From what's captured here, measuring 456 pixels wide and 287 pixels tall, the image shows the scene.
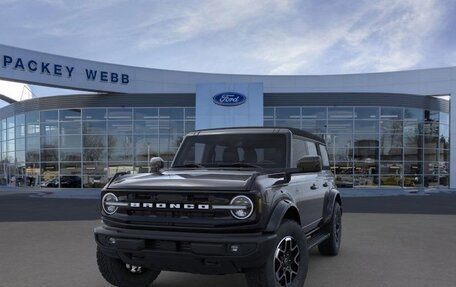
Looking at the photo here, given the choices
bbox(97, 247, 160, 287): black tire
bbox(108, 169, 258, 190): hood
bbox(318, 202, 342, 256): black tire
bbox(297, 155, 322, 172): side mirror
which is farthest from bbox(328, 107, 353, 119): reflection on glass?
bbox(97, 247, 160, 287): black tire

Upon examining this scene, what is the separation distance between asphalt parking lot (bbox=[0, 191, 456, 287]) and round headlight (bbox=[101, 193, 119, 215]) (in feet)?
4.68

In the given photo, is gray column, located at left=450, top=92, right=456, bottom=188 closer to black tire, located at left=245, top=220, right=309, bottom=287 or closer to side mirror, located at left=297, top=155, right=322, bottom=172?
side mirror, located at left=297, top=155, right=322, bottom=172

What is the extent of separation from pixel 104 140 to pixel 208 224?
2820 cm

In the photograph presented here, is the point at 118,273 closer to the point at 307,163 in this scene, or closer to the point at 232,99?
the point at 307,163

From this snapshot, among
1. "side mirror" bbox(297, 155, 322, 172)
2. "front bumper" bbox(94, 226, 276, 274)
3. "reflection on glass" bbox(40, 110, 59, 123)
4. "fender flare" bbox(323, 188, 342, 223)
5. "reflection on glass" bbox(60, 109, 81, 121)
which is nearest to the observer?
"front bumper" bbox(94, 226, 276, 274)

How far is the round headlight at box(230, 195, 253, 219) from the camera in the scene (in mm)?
4488

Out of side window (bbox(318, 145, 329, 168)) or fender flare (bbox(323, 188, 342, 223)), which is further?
side window (bbox(318, 145, 329, 168))

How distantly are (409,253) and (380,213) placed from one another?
7.13 meters

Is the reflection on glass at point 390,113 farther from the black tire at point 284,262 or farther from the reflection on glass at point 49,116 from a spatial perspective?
the black tire at point 284,262

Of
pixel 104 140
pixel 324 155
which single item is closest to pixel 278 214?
pixel 324 155

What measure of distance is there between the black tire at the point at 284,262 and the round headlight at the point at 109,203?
1.57 m

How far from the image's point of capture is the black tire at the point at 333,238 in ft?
24.6

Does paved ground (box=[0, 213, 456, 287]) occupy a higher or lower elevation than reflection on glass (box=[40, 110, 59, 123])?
lower

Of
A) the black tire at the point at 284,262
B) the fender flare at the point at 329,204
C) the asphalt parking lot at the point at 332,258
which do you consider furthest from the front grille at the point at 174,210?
the fender flare at the point at 329,204
